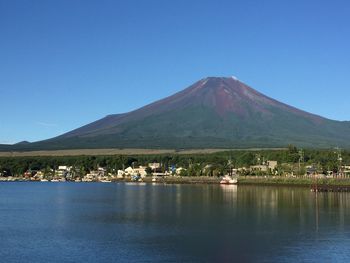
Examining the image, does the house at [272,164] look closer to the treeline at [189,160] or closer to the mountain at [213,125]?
the treeline at [189,160]

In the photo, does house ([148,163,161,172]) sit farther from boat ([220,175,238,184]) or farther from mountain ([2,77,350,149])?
boat ([220,175,238,184])

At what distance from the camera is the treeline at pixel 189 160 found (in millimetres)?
88875

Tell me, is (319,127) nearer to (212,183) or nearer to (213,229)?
(212,183)

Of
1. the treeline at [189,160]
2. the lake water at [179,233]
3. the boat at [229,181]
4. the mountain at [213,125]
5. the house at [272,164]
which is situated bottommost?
the lake water at [179,233]

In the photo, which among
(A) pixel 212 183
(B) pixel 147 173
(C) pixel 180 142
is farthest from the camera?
(C) pixel 180 142

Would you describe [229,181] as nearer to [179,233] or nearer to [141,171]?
[141,171]

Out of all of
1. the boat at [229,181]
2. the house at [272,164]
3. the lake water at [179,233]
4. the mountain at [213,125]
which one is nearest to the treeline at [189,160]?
the house at [272,164]

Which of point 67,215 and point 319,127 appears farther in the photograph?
point 319,127

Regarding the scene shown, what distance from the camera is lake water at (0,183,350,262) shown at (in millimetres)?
21828

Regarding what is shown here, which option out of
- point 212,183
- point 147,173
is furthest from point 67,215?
point 147,173

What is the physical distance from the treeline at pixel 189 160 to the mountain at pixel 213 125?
48.7 ft

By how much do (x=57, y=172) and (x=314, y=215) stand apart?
287 feet

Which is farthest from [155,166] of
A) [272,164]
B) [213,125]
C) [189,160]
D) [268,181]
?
[213,125]

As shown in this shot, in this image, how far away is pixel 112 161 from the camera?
115 metres
